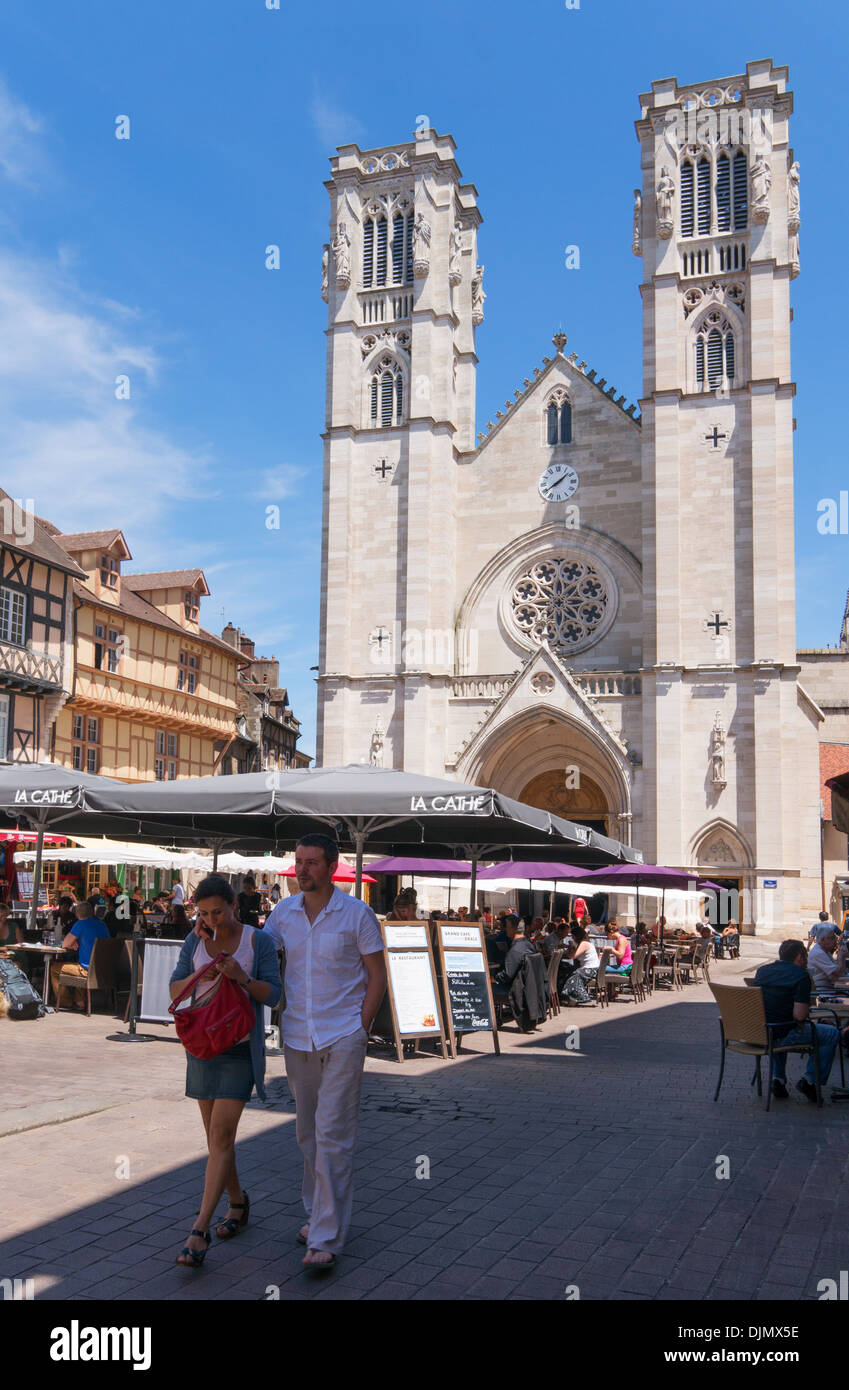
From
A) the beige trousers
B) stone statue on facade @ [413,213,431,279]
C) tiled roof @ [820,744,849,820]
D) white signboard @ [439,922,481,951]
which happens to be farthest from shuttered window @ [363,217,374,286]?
the beige trousers

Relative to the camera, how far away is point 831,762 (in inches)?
1538

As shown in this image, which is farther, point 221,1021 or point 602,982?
point 602,982

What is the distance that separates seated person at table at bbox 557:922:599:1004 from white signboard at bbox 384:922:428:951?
6360mm

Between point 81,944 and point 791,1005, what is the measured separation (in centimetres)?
811

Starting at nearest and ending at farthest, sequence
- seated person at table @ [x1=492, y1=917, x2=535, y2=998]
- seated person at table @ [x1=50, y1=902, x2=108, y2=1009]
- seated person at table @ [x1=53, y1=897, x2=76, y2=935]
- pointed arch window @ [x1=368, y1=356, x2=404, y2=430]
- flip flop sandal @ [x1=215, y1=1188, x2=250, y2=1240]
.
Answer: flip flop sandal @ [x1=215, y1=1188, x2=250, y2=1240], seated person at table @ [x1=492, y1=917, x2=535, y2=998], seated person at table @ [x1=50, y1=902, x2=108, y2=1009], seated person at table @ [x1=53, y1=897, x2=76, y2=935], pointed arch window @ [x1=368, y1=356, x2=404, y2=430]

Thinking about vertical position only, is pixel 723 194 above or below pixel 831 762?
above

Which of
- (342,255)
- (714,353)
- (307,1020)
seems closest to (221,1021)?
(307,1020)

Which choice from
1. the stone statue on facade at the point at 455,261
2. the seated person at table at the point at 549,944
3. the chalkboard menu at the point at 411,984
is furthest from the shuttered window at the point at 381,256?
the chalkboard menu at the point at 411,984

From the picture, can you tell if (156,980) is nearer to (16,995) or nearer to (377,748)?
(16,995)

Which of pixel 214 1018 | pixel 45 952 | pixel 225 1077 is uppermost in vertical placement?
pixel 214 1018

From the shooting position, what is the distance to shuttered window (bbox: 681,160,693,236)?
3250 cm

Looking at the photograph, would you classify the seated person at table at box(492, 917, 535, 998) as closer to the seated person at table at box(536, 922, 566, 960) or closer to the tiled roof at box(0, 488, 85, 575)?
the seated person at table at box(536, 922, 566, 960)

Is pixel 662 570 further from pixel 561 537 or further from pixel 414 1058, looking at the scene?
pixel 414 1058

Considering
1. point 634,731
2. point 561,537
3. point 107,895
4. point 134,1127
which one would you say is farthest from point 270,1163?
point 561,537
